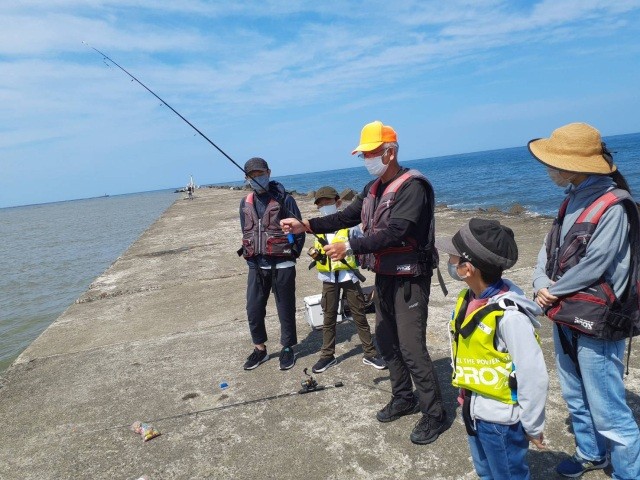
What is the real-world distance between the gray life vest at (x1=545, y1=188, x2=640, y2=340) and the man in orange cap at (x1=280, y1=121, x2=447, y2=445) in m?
0.94

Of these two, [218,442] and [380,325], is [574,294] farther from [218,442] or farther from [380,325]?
[218,442]

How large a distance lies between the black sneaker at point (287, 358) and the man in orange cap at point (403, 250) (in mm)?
1581

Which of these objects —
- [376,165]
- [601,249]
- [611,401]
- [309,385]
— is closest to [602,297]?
[601,249]

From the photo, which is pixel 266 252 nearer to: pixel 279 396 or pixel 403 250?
pixel 279 396

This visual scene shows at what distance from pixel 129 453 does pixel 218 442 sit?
673 mm

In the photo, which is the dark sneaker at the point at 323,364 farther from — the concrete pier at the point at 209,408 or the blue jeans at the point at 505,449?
the blue jeans at the point at 505,449

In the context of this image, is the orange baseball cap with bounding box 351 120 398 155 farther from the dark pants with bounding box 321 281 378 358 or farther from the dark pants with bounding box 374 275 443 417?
the dark pants with bounding box 321 281 378 358

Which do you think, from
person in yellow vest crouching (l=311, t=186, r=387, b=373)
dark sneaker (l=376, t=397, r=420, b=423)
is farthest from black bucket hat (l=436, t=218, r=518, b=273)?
person in yellow vest crouching (l=311, t=186, r=387, b=373)

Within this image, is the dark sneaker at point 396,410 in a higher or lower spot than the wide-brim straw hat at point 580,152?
lower

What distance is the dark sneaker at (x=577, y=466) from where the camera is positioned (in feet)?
8.89

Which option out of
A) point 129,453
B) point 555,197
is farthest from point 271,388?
point 555,197

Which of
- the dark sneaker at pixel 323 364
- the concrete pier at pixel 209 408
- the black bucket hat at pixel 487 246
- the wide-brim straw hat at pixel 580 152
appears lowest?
the concrete pier at pixel 209 408

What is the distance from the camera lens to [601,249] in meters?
2.32

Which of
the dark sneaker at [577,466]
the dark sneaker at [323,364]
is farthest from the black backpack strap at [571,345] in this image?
the dark sneaker at [323,364]
